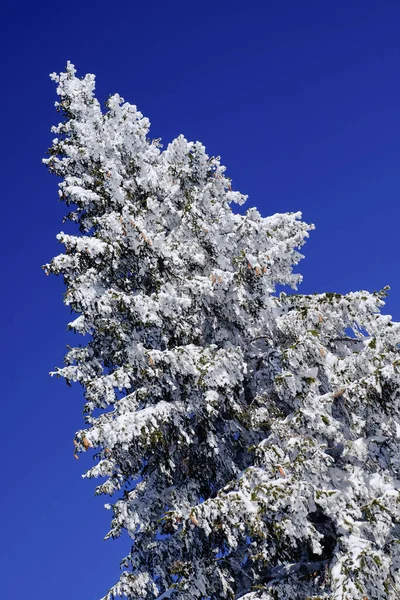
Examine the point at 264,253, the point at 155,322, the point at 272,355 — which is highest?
the point at 264,253

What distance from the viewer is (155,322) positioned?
1063cm

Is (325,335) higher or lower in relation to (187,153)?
lower

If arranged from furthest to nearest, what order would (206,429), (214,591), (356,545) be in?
(206,429)
(214,591)
(356,545)

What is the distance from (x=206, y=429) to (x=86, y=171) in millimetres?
7174

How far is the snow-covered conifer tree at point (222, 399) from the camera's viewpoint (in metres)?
8.32

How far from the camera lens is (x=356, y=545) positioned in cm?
778

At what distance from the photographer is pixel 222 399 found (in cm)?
998

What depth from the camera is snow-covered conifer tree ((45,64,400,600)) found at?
8.32m

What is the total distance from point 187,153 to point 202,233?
323 cm

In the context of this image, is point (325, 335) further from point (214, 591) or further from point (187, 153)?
point (187, 153)

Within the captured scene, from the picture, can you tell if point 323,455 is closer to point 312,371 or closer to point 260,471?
point 260,471

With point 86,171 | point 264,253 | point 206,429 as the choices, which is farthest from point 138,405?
point 86,171

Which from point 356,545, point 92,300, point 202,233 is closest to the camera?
point 356,545

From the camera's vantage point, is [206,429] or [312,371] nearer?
[312,371]
